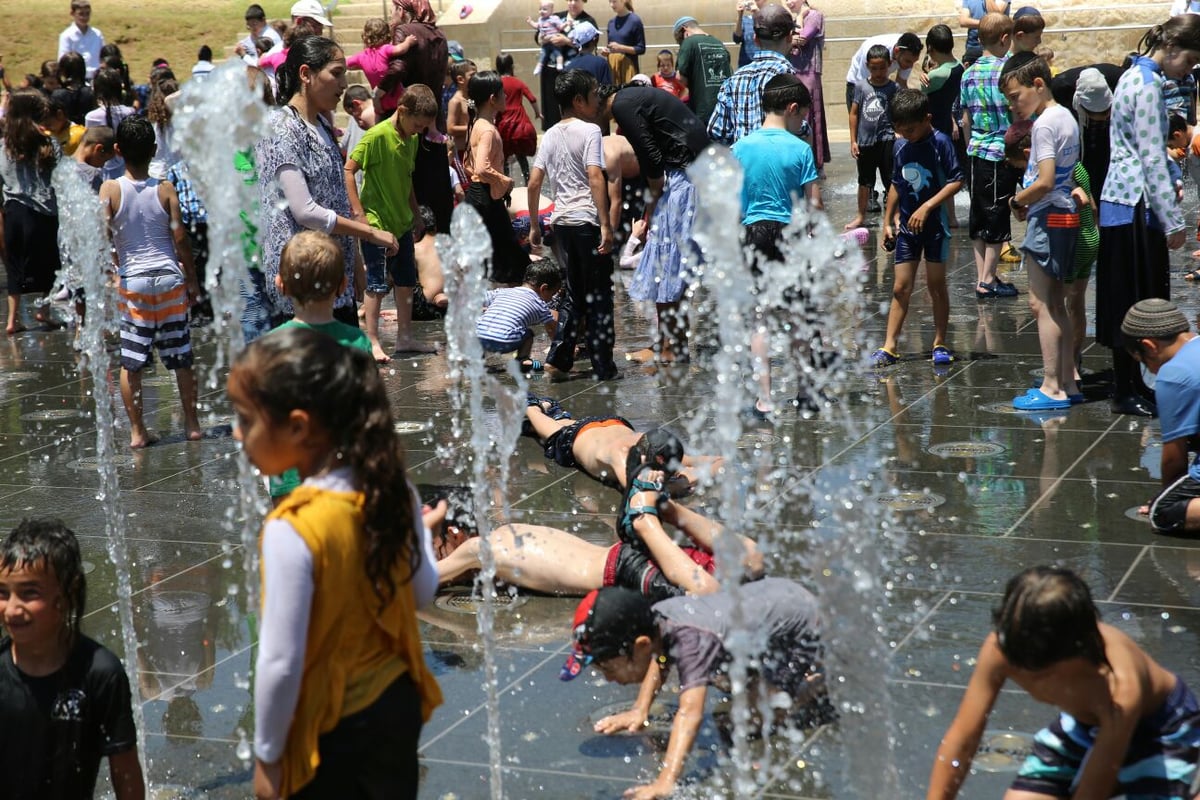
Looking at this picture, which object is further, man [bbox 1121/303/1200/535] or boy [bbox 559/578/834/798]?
man [bbox 1121/303/1200/535]

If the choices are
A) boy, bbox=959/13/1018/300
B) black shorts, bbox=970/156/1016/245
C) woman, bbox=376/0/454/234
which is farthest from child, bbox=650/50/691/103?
Result: black shorts, bbox=970/156/1016/245

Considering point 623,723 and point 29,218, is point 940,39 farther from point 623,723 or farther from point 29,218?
point 623,723

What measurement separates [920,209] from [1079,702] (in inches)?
242

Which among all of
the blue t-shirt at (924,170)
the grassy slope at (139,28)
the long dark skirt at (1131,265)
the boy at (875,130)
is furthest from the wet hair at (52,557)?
the grassy slope at (139,28)

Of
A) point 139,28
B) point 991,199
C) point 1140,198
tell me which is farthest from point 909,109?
point 139,28

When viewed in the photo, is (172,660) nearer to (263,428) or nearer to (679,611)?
(679,611)

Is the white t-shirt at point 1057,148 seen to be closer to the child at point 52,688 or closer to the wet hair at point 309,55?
the wet hair at point 309,55

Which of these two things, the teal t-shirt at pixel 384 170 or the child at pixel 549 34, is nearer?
the teal t-shirt at pixel 384 170

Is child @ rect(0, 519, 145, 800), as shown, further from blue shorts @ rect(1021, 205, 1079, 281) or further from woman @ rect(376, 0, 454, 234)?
woman @ rect(376, 0, 454, 234)

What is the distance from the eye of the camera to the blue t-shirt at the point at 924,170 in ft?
29.2

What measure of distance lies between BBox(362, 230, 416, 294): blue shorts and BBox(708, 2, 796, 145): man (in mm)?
2205

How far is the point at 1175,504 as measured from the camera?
19.0 ft

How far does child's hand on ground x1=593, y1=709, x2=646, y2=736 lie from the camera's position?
14.5 ft

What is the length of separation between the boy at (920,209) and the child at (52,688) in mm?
6348
